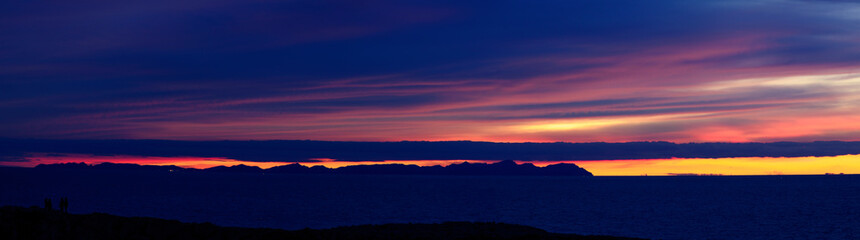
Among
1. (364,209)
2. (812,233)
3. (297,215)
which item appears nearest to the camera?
(812,233)

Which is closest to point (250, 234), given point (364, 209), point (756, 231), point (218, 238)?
point (218, 238)

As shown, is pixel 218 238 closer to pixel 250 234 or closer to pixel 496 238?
pixel 250 234

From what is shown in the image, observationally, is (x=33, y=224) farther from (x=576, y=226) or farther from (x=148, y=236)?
(x=576, y=226)

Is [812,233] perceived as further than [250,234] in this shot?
Yes

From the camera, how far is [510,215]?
10244 cm

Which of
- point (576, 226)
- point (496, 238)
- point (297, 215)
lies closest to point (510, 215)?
point (576, 226)

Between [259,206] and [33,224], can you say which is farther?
[259,206]

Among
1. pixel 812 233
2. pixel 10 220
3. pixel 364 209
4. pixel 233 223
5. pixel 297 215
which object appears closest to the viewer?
pixel 10 220

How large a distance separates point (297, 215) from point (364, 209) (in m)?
16.2

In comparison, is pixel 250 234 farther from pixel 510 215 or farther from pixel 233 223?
pixel 510 215

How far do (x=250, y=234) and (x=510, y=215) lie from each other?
7438 centimetres

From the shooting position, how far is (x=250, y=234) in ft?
101

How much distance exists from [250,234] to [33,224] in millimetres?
8173

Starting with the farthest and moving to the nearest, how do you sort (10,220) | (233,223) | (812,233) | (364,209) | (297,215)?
(364,209) < (297,215) < (233,223) < (812,233) < (10,220)
